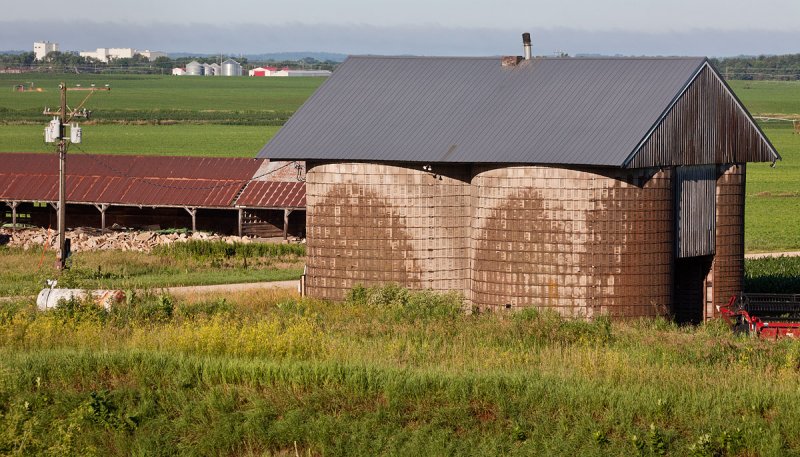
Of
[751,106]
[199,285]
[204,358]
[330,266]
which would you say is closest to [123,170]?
[199,285]

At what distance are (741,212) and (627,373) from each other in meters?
12.6

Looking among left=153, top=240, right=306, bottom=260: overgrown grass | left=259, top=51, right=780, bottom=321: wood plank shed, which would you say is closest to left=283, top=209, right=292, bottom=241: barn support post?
left=153, top=240, right=306, bottom=260: overgrown grass

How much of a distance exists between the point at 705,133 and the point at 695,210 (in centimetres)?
187

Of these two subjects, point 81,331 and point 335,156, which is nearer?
point 81,331

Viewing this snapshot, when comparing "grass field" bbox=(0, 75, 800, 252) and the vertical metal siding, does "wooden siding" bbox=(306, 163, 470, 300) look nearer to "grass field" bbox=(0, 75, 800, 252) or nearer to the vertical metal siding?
the vertical metal siding

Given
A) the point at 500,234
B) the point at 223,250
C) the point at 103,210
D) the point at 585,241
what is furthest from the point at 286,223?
the point at 585,241

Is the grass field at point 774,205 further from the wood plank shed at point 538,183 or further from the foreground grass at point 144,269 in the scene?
the foreground grass at point 144,269

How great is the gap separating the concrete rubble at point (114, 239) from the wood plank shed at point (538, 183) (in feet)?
50.4

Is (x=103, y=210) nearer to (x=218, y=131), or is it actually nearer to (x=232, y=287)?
(x=232, y=287)

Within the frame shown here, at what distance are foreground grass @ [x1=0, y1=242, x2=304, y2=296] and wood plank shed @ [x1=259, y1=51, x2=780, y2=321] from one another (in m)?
6.61

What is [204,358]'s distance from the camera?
2422 centimetres

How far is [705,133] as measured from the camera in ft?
110

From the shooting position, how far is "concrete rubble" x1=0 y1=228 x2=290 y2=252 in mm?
50031

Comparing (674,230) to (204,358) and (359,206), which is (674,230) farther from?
(204,358)
